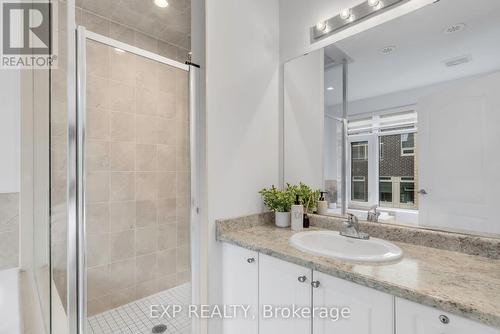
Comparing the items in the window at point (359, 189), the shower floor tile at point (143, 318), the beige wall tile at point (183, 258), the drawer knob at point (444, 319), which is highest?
the window at point (359, 189)

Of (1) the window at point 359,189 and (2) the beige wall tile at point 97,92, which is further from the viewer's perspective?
(1) the window at point 359,189

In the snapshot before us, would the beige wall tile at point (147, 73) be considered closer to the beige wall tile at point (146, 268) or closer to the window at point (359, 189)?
the beige wall tile at point (146, 268)

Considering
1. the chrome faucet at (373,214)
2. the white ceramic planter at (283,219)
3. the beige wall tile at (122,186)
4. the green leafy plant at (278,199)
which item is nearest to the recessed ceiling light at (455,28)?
the chrome faucet at (373,214)

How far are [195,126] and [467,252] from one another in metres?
1.47

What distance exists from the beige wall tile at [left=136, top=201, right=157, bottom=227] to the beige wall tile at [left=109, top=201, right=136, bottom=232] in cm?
4

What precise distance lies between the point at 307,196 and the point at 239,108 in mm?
734

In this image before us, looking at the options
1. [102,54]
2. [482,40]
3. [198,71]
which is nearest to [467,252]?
[482,40]

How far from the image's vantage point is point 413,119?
1234 mm

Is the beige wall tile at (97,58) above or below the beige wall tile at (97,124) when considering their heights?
above

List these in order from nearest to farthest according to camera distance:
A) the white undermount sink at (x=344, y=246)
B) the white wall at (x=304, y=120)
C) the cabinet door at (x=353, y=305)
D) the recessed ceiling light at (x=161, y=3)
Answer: the cabinet door at (x=353, y=305)
the white undermount sink at (x=344, y=246)
the white wall at (x=304, y=120)
the recessed ceiling light at (x=161, y=3)

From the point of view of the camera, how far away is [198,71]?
54.5 inches

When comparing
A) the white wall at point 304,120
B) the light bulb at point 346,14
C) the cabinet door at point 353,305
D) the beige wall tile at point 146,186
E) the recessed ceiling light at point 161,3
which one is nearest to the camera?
the cabinet door at point 353,305

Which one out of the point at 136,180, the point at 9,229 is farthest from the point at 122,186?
the point at 9,229

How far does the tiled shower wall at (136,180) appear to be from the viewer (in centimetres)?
149
